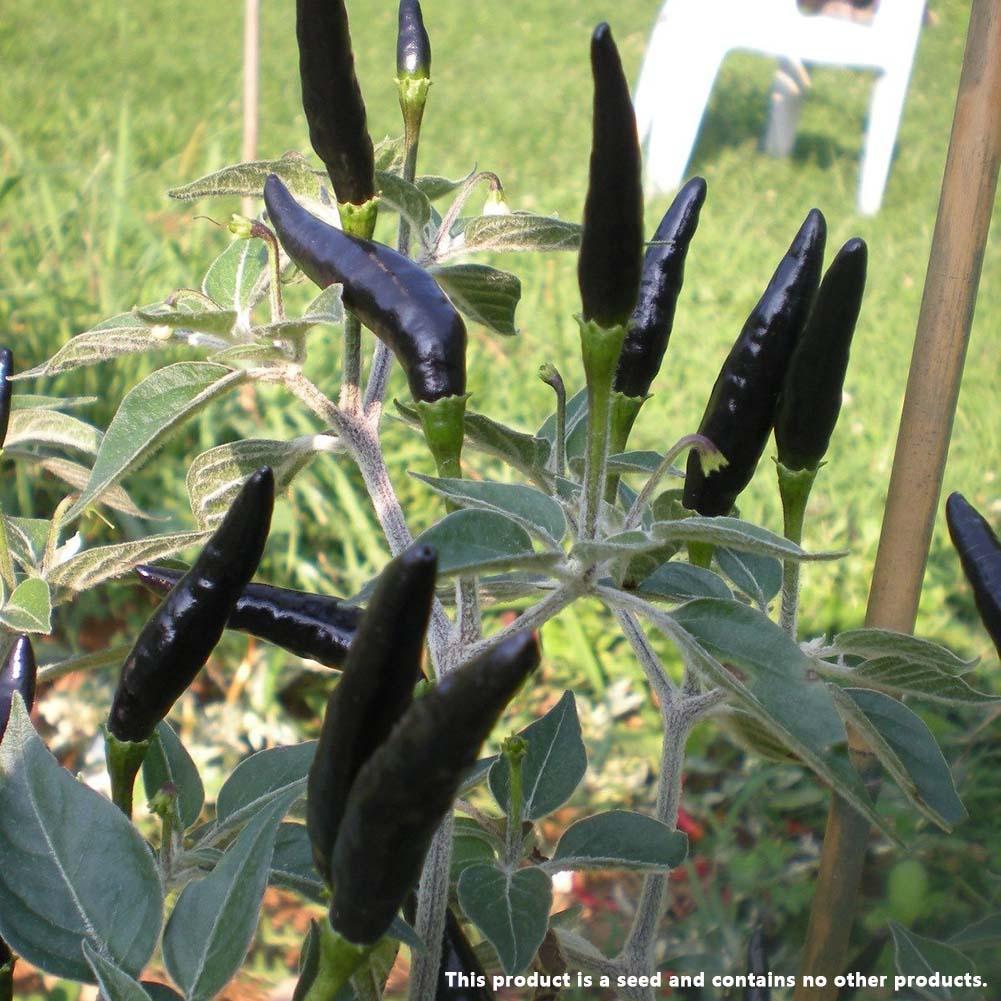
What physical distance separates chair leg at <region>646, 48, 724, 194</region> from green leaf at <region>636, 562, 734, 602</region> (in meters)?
4.15

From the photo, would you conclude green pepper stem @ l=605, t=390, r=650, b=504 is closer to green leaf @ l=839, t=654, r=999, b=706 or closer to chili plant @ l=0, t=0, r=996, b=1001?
chili plant @ l=0, t=0, r=996, b=1001

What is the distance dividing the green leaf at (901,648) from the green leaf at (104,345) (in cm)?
42

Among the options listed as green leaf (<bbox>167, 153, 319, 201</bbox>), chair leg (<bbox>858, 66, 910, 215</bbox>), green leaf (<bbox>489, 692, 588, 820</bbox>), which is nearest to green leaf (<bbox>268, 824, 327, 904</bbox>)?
green leaf (<bbox>489, 692, 588, 820</bbox>)

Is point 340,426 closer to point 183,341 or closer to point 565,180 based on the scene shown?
point 183,341

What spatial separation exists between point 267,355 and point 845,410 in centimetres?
268

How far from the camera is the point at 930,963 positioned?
29.6 inches

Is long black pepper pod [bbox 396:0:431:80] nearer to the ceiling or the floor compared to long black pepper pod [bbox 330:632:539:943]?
nearer to the ceiling

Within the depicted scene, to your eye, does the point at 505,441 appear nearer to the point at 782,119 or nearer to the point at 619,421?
the point at 619,421

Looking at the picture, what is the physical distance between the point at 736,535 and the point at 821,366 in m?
0.16

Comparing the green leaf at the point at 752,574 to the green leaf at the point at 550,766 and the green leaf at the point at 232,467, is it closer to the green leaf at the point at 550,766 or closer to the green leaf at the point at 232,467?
the green leaf at the point at 550,766

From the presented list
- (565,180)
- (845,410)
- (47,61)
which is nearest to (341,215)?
(845,410)

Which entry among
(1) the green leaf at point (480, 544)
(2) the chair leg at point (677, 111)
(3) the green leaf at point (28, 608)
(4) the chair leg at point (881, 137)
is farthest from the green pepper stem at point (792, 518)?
(4) the chair leg at point (881, 137)

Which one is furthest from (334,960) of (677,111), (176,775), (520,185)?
(677,111)

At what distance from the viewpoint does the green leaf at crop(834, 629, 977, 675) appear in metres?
0.63
